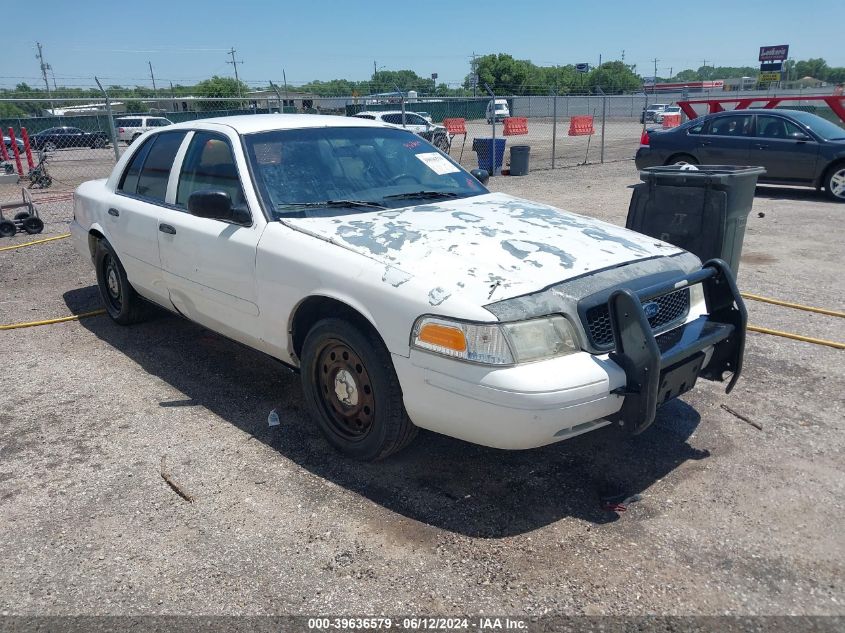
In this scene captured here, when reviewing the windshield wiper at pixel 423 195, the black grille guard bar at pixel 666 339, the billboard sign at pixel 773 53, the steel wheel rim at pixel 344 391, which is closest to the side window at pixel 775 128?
the windshield wiper at pixel 423 195

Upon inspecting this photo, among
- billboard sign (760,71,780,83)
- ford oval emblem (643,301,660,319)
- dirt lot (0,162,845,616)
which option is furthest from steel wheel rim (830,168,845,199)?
billboard sign (760,71,780,83)

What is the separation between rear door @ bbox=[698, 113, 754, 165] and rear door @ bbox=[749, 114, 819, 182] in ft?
0.48

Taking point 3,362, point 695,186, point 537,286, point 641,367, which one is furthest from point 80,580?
point 695,186

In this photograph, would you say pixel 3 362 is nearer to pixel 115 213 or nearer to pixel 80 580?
pixel 115 213

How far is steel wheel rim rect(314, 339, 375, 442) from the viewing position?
344cm

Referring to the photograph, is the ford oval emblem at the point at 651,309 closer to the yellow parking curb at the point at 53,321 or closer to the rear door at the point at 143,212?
the rear door at the point at 143,212

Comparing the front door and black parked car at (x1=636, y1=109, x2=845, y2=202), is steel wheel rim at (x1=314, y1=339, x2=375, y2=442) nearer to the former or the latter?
the front door

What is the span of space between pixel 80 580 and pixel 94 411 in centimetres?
176

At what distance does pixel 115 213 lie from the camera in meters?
5.27

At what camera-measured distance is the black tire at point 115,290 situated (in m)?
5.56

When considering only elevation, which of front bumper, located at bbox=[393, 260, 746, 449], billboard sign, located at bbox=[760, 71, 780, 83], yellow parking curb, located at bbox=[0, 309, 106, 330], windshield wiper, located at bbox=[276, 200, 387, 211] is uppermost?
windshield wiper, located at bbox=[276, 200, 387, 211]

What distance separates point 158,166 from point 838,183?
11762 millimetres

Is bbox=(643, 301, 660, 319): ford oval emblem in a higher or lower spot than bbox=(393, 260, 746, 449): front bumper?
higher

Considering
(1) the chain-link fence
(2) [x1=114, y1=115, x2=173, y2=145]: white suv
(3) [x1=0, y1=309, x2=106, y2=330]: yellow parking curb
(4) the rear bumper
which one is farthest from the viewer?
(2) [x1=114, y1=115, x2=173, y2=145]: white suv
